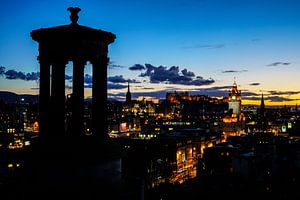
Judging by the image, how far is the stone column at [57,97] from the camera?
47.1 ft

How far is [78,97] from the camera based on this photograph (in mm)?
14633

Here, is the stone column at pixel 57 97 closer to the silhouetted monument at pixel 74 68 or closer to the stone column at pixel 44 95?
the silhouetted monument at pixel 74 68

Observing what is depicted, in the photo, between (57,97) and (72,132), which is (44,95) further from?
(72,132)

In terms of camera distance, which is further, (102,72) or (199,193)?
(199,193)

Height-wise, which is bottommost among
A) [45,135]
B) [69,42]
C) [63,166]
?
[63,166]

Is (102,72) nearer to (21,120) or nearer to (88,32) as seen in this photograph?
(88,32)

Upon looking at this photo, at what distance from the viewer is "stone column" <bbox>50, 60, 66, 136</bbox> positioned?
14.3 metres

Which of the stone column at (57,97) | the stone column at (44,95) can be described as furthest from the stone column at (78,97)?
the stone column at (44,95)

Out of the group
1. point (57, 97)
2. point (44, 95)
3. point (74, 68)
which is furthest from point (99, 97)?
point (44, 95)

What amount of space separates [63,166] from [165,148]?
241ft

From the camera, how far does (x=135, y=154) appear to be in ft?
251

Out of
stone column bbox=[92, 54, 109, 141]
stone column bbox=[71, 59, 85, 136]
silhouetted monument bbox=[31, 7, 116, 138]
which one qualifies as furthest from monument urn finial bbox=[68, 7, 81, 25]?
stone column bbox=[92, 54, 109, 141]

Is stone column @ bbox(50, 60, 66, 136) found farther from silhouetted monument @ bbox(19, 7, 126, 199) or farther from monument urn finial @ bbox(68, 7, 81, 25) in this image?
monument urn finial @ bbox(68, 7, 81, 25)

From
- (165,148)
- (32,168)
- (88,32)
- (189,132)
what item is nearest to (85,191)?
(32,168)
